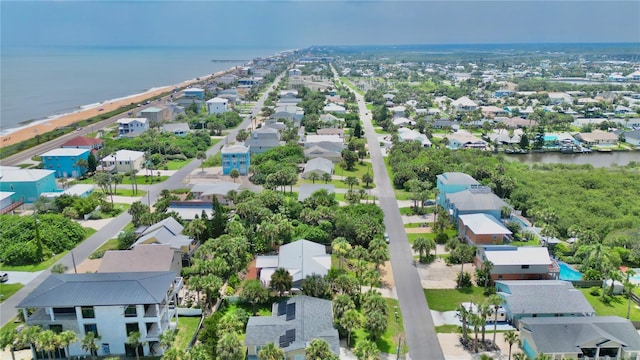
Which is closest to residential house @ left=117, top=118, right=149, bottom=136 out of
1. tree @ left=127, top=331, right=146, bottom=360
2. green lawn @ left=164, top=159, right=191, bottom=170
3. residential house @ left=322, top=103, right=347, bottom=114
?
green lawn @ left=164, top=159, right=191, bottom=170

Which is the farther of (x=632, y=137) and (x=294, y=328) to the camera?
(x=632, y=137)

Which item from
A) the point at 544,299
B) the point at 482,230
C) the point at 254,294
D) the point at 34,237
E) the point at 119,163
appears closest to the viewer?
the point at 544,299

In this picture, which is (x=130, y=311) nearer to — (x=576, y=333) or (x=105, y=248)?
(x=105, y=248)

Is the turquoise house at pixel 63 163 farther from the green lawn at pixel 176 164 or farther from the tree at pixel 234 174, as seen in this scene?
the tree at pixel 234 174

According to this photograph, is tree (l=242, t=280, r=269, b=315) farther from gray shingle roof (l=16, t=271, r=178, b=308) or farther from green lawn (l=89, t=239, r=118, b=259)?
green lawn (l=89, t=239, r=118, b=259)

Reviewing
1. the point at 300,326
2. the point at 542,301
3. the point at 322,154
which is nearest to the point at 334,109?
Result: the point at 322,154

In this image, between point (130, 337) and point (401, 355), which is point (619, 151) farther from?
point (130, 337)

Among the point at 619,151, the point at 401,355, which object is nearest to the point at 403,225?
the point at 401,355
